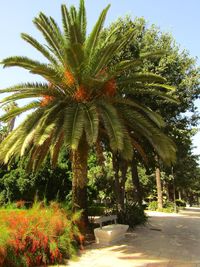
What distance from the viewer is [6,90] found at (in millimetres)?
11703

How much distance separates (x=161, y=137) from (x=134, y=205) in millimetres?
6925

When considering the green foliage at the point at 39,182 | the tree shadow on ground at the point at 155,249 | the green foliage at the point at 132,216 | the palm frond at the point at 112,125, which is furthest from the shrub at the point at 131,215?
the palm frond at the point at 112,125

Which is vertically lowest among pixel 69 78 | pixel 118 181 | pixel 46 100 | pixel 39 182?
pixel 118 181

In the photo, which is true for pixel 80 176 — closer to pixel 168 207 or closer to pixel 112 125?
pixel 112 125

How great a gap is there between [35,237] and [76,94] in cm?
527

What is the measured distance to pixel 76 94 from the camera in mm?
11477

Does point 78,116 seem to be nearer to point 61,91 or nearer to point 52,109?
point 52,109

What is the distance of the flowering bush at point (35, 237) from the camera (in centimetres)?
756

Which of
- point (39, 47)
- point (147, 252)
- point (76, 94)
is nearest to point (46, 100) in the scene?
point (76, 94)

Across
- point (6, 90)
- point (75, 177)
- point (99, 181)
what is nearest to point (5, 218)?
point (75, 177)

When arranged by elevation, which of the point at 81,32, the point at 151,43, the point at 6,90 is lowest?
the point at 6,90

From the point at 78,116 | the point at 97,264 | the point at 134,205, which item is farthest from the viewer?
the point at 134,205

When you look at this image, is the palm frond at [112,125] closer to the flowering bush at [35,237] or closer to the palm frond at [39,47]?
the flowering bush at [35,237]

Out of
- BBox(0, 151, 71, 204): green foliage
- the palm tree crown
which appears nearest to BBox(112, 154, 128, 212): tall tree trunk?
the palm tree crown
